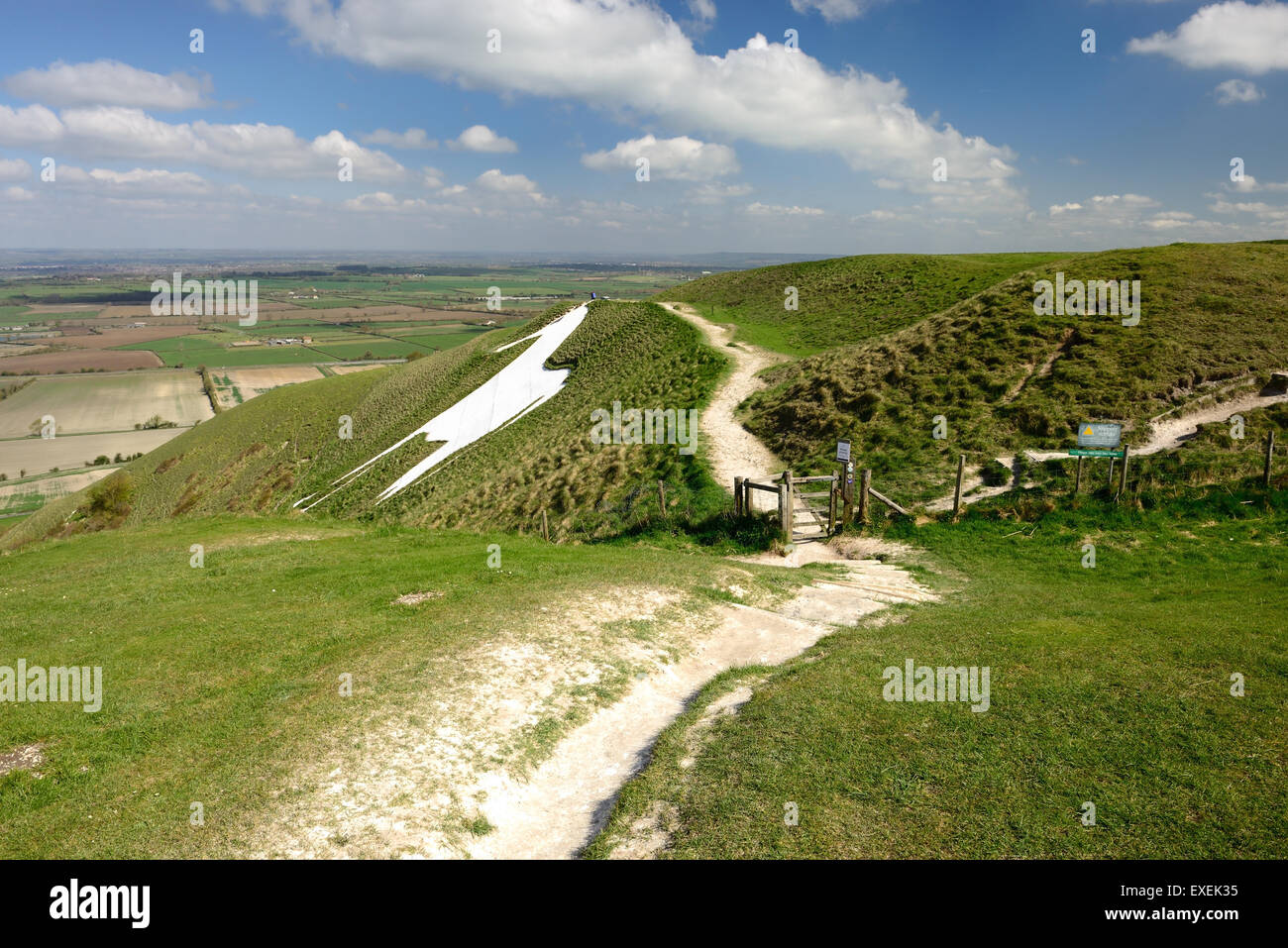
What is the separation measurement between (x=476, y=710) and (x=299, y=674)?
160 inches

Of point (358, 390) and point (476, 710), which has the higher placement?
point (358, 390)

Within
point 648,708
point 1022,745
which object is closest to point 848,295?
point 648,708

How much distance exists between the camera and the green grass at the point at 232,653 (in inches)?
352

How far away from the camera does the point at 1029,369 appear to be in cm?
2914

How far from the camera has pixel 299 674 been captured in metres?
13.1

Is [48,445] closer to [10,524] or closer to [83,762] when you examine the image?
[10,524]

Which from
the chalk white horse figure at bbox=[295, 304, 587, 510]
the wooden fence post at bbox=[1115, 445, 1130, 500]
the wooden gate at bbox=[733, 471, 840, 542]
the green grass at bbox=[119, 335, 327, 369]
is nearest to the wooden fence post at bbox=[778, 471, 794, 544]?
the wooden gate at bbox=[733, 471, 840, 542]

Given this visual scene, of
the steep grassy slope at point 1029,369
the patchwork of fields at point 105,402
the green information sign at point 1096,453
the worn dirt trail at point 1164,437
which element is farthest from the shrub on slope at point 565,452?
the patchwork of fields at point 105,402

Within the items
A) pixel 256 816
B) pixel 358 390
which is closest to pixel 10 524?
pixel 358 390

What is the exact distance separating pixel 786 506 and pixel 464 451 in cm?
2983

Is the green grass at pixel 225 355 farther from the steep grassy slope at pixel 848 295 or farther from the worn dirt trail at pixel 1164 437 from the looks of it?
the worn dirt trail at pixel 1164 437

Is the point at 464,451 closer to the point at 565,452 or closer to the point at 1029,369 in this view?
the point at 565,452

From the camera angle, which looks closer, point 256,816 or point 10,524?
point 256,816

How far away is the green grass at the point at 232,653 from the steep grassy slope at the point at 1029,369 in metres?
11.1
